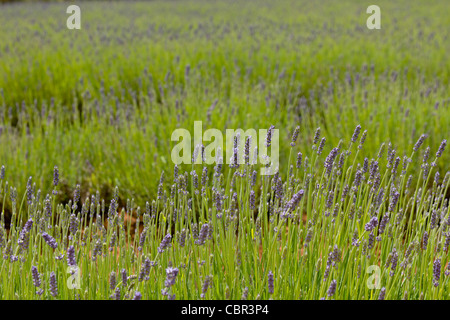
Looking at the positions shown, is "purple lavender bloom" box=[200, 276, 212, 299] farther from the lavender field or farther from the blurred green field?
the blurred green field

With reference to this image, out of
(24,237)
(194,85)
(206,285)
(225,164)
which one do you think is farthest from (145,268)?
(194,85)

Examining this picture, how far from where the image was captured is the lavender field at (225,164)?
163 centimetres

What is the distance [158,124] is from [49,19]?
678 centimetres

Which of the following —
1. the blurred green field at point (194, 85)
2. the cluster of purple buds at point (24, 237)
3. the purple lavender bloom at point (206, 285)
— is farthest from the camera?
the blurred green field at point (194, 85)

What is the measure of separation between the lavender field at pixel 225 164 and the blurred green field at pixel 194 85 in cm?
3

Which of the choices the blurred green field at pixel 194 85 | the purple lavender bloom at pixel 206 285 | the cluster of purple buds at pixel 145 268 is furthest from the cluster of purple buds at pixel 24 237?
the blurred green field at pixel 194 85

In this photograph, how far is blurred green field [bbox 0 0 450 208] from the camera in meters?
3.43

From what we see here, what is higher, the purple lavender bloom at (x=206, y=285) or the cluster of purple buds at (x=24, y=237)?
the cluster of purple buds at (x=24, y=237)

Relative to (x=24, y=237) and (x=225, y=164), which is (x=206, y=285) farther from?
(x=225, y=164)

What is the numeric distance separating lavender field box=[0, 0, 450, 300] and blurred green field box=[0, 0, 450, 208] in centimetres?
3

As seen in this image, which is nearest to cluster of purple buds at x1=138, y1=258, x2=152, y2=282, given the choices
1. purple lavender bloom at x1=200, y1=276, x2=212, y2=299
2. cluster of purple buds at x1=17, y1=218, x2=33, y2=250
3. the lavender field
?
the lavender field

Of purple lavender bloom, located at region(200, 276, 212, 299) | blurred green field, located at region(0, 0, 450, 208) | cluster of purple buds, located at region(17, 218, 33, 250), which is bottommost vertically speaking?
purple lavender bloom, located at region(200, 276, 212, 299)

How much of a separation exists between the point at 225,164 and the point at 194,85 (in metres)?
1.17

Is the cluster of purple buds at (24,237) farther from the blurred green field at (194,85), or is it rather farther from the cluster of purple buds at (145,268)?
the blurred green field at (194,85)
